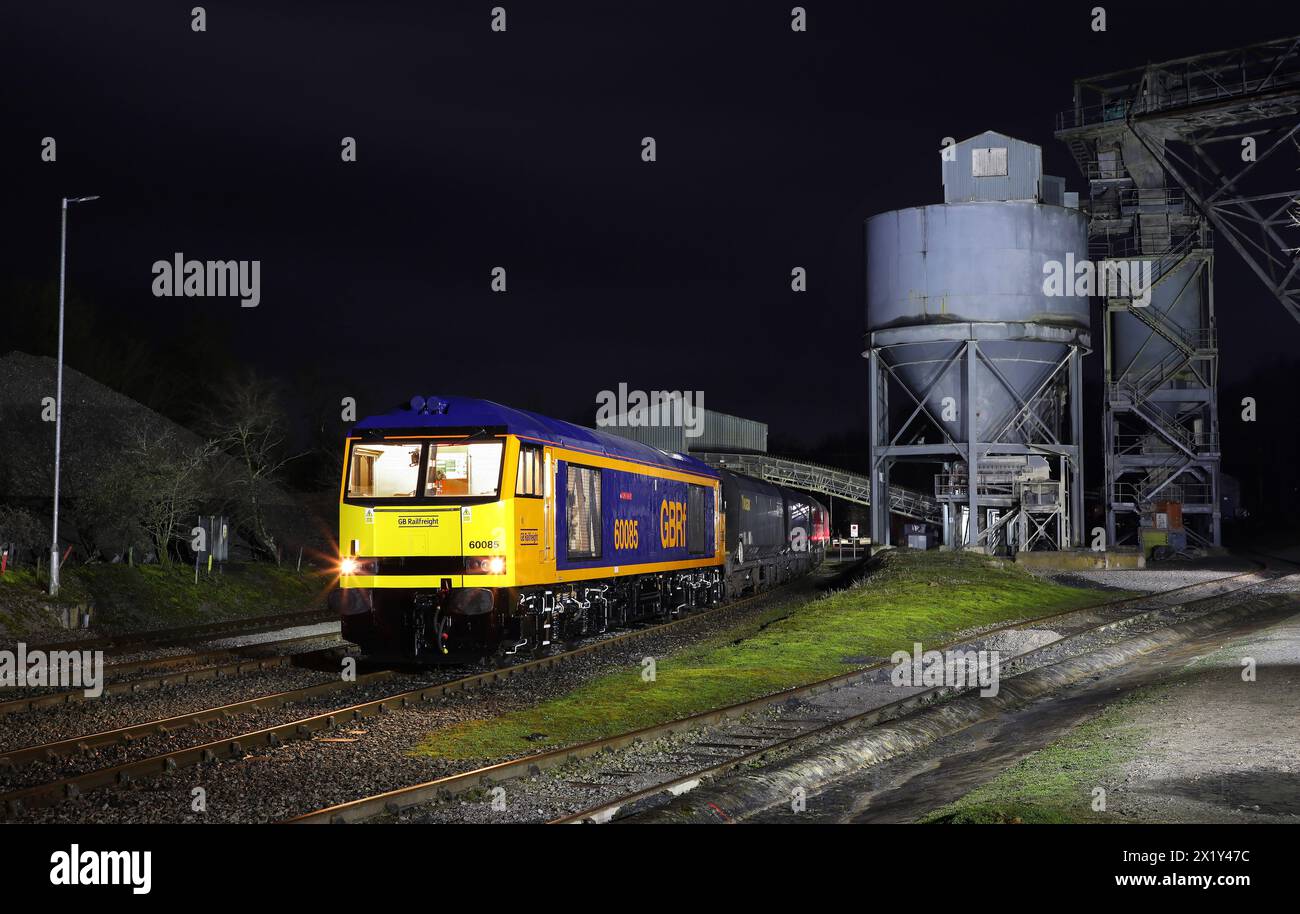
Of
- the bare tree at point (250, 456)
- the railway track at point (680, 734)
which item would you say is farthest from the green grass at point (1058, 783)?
the bare tree at point (250, 456)

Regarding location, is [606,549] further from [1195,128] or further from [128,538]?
[1195,128]

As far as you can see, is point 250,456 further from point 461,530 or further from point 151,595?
point 461,530

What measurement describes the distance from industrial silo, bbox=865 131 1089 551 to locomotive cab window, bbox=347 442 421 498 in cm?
3511

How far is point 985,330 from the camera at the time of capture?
2068 inches

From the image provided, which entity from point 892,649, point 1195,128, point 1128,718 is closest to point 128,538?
point 892,649

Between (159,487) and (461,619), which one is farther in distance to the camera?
(159,487)

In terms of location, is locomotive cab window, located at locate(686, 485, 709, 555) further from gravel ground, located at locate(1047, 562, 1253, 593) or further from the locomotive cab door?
gravel ground, located at locate(1047, 562, 1253, 593)

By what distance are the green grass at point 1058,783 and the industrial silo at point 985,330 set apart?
38548 mm

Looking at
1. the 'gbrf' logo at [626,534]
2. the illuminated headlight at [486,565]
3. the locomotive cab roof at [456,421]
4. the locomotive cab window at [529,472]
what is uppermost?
the locomotive cab roof at [456,421]

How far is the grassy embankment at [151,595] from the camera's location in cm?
2675

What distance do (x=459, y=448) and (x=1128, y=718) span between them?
10382mm

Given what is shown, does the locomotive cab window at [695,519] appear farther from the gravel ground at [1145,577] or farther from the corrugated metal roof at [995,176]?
the corrugated metal roof at [995,176]

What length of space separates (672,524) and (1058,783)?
18.4 metres

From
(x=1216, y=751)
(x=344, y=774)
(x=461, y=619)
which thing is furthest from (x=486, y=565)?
(x=1216, y=751)
